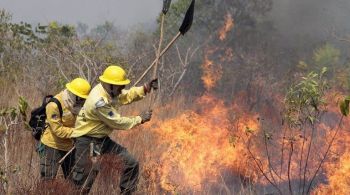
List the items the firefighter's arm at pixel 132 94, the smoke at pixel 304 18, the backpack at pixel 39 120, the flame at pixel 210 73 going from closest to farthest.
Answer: the backpack at pixel 39 120 < the firefighter's arm at pixel 132 94 < the flame at pixel 210 73 < the smoke at pixel 304 18

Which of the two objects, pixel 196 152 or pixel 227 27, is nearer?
pixel 196 152

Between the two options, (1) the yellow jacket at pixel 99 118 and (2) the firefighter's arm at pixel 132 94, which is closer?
(1) the yellow jacket at pixel 99 118

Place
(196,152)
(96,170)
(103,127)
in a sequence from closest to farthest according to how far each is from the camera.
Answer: (96,170), (103,127), (196,152)

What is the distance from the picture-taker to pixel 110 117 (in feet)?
17.1

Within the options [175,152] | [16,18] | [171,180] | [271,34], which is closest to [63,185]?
[171,180]

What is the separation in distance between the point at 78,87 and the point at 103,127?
57 centimetres

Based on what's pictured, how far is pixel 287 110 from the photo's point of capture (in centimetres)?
514

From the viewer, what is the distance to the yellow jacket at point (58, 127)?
516 centimetres

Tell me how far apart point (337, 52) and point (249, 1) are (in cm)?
421

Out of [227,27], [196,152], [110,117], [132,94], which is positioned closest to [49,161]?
[110,117]

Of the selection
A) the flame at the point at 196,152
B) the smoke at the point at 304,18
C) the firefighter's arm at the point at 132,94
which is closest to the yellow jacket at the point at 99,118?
the firefighter's arm at the point at 132,94

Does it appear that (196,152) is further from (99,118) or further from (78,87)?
(78,87)

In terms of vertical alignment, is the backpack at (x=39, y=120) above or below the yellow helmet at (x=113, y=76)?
below

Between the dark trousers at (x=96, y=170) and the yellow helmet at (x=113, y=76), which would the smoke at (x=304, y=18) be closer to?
the yellow helmet at (x=113, y=76)
